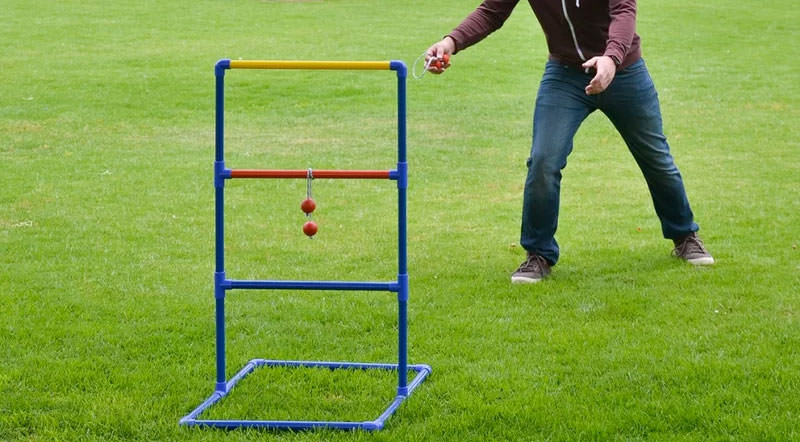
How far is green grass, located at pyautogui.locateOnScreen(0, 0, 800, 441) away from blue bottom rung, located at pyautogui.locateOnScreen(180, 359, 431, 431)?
0.20 feet

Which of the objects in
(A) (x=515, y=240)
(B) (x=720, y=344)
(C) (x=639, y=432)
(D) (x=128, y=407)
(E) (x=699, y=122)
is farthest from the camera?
(E) (x=699, y=122)

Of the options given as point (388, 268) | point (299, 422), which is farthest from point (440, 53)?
point (299, 422)

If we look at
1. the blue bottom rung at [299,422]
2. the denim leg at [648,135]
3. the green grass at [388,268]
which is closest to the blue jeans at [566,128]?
the denim leg at [648,135]

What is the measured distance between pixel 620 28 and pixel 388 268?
2.39m

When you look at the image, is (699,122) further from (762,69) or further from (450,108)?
(762,69)

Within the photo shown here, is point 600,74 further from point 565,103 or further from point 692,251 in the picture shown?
point 692,251

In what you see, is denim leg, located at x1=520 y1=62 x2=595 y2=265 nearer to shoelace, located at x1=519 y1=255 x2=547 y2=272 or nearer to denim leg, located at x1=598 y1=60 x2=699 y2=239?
shoelace, located at x1=519 y1=255 x2=547 y2=272

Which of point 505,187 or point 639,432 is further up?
point 505,187

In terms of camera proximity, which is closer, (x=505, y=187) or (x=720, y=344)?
(x=720, y=344)

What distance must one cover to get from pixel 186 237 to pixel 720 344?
14.3 ft

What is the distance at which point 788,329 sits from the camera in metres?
6.40

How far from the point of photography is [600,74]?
19.3 ft

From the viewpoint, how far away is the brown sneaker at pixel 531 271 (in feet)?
24.8

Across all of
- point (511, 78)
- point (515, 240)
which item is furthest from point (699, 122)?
point (515, 240)
